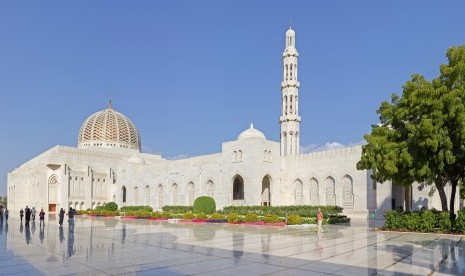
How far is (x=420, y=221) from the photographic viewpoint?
16.9 m

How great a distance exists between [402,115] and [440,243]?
6082 mm

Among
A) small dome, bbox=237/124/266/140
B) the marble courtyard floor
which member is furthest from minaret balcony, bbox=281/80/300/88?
the marble courtyard floor

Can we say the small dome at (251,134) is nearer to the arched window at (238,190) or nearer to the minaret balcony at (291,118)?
the minaret balcony at (291,118)

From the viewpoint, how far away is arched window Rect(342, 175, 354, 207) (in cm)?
3281

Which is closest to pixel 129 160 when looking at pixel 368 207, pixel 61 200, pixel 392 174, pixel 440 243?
pixel 61 200

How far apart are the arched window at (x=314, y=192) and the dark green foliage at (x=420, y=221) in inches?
692

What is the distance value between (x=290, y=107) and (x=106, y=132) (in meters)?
33.4

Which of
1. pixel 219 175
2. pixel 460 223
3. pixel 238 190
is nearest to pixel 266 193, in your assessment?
pixel 238 190

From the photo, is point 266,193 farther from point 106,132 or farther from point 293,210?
point 106,132

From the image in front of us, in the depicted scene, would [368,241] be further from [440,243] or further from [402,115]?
[402,115]

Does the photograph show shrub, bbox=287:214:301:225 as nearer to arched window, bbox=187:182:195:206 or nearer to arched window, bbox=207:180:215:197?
arched window, bbox=207:180:215:197

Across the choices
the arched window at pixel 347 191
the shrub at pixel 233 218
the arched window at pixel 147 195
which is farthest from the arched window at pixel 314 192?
the arched window at pixel 147 195

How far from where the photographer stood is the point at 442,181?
17.9 meters

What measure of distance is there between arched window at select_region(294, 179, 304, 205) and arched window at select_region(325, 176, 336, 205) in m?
2.81
